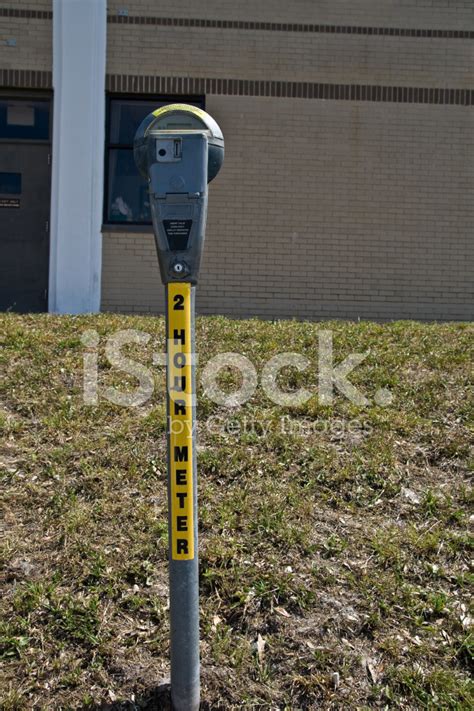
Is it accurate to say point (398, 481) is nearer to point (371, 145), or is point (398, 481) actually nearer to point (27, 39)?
point (371, 145)

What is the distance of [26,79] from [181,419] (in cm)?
767

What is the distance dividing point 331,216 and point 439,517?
5.73 meters

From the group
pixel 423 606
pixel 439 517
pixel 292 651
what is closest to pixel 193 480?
pixel 292 651

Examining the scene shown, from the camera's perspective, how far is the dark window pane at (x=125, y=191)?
9.20 meters

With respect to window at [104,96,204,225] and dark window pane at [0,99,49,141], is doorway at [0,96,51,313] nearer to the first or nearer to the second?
dark window pane at [0,99,49,141]

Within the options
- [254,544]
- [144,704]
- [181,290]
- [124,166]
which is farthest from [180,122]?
[124,166]

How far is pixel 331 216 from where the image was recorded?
355 inches

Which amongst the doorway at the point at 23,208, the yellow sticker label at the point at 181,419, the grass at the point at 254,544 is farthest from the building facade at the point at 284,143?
the yellow sticker label at the point at 181,419

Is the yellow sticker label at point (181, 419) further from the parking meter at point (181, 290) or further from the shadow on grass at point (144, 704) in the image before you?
the shadow on grass at point (144, 704)

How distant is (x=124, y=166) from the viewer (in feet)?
30.3

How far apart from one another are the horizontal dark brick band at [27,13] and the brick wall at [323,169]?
810mm

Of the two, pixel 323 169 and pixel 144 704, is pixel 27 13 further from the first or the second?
pixel 144 704

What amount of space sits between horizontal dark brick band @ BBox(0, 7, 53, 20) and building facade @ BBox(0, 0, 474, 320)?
2 cm

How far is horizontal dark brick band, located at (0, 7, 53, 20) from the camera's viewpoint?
8.91 metres
